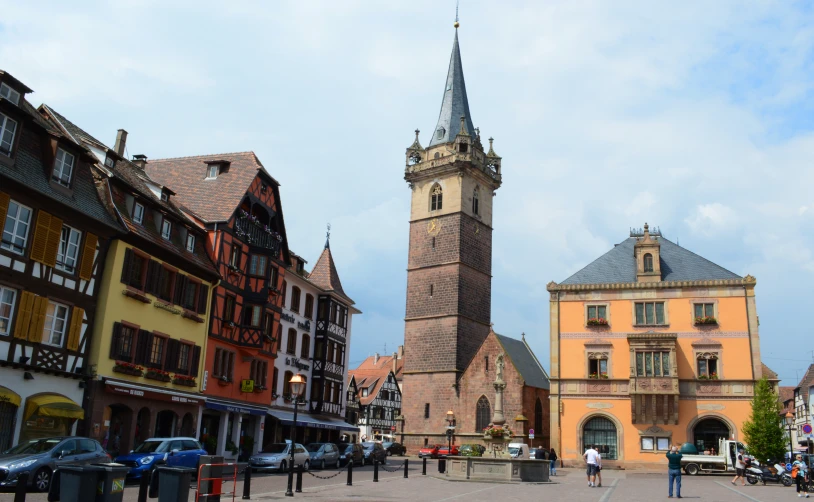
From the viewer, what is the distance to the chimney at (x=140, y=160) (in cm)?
3747

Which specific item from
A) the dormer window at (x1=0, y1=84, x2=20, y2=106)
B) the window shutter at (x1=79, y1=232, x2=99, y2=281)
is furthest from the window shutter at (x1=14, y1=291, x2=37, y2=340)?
the dormer window at (x1=0, y1=84, x2=20, y2=106)

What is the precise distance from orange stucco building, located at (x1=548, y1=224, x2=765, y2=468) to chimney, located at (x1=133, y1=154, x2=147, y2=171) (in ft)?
85.1

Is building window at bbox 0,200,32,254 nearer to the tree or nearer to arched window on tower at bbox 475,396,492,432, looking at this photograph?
the tree

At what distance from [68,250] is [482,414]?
3907cm

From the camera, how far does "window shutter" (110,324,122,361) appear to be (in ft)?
85.8

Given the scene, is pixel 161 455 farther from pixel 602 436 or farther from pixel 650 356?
pixel 650 356

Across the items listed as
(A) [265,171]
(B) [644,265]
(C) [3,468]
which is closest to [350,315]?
(A) [265,171]

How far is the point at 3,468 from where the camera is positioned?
54.4 ft

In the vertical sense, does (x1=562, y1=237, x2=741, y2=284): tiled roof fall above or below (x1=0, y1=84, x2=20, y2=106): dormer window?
above

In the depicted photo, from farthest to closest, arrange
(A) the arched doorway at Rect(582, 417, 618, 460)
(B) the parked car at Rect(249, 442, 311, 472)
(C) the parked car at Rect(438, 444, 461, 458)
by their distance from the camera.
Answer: (C) the parked car at Rect(438, 444, 461, 458) < (A) the arched doorway at Rect(582, 417, 618, 460) < (B) the parked car at Rect(249, 442, 311, 472)

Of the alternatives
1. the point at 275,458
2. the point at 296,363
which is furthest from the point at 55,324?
the point at 296,363

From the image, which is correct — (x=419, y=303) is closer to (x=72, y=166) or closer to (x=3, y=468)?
(x=72, y=166)

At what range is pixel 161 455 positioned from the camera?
22.6 meters

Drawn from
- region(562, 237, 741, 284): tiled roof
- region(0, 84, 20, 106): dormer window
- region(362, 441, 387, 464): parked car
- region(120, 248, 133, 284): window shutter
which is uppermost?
region(562, 237, 741, 284): tiled roof
